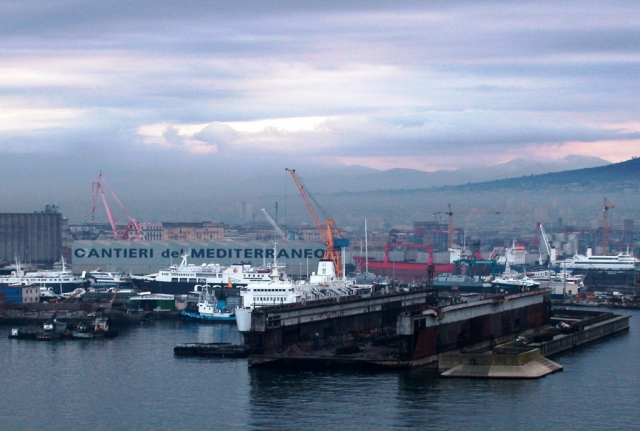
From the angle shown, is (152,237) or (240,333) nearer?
(240,333)

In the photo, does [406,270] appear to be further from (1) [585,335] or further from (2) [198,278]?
(1) [585,335]

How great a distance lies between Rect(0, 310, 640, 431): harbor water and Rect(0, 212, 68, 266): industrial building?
53.8 m

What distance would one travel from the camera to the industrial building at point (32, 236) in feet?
262

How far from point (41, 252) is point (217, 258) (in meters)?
23.4

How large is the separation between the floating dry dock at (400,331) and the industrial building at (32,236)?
5036 cm

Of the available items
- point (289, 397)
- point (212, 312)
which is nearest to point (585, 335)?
point (289, 397)

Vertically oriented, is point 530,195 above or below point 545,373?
above

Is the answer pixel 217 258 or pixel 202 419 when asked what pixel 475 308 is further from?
pixel 217 258

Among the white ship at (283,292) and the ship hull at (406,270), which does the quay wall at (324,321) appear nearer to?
the white ship at (283,292)

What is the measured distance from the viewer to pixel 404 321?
24.2 metres

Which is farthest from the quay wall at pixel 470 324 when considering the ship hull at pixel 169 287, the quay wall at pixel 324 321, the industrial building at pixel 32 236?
the industrial building at pixel 32 236

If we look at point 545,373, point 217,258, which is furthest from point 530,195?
point 545,373

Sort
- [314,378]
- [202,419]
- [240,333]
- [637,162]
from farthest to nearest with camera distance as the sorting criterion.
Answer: [637,162], [240,333], [314,378], [202,419]

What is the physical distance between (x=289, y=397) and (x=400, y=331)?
392 centimetres
